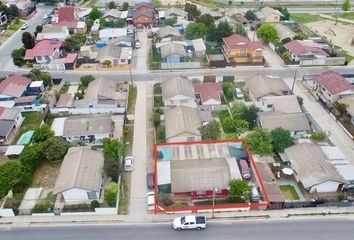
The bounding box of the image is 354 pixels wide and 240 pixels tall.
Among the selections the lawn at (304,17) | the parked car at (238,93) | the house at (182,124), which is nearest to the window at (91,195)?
the house at (182,124)

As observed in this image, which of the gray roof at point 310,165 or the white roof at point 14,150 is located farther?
the white roof at point 14,150

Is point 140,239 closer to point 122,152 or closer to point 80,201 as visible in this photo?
point 80,201

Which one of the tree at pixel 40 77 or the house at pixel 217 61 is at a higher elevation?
the house at pixel 217 61

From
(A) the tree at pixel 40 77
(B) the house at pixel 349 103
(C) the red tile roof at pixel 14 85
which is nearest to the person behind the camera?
(B) the house at pixel 349 103

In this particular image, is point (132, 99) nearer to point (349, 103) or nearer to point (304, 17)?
point (349, 103)

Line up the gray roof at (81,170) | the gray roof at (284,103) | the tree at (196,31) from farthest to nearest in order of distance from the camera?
the tree at (196,31) < the gray roof at (284,103) < the gray roof at (81,170)

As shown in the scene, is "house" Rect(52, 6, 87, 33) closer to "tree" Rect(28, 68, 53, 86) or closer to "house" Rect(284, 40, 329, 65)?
"tree" Rect(28, 68, 53, 86)

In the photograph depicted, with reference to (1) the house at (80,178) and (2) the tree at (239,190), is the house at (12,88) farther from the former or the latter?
(2) the tree at (239,190)

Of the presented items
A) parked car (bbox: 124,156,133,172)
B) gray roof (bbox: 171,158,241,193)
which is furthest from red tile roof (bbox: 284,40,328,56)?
parked car (bbox: 124,156,133,172)
